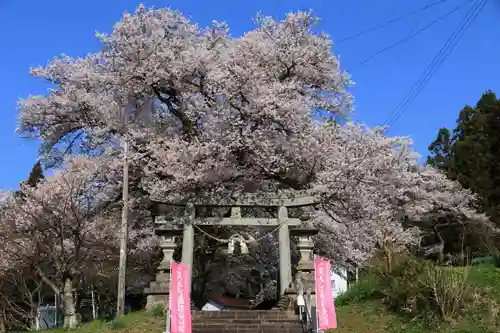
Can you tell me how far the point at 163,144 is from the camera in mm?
21703

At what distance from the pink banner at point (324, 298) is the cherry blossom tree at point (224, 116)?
581 centimetres

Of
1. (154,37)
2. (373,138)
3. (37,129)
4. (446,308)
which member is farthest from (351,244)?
(37,129)

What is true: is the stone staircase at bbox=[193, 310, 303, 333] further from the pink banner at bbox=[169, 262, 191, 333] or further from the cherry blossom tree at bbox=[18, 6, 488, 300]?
the cherry blossom tree at bbox=[18, 6, 488, 300]

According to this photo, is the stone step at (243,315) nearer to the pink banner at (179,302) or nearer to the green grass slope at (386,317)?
the green grass slope at (386,317)

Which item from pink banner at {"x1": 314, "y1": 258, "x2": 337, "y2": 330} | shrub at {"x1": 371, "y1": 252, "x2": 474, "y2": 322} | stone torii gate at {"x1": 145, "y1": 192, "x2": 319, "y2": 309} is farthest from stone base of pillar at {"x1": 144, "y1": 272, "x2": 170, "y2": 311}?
shrub at {"x1": 371, "y1": 252, "x2": 474, "y2": 322}

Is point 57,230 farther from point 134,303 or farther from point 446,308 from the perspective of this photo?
point 134,303

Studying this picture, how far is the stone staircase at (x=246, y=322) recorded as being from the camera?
48.7 feet

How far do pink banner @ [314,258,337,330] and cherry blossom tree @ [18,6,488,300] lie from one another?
581 centimetres

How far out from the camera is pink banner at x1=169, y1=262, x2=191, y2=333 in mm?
13336

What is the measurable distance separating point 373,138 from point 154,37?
10691mm

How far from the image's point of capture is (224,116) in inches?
824

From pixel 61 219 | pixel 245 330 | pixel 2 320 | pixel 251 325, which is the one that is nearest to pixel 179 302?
pixel 245 330

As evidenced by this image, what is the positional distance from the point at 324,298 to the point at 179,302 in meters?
3.59

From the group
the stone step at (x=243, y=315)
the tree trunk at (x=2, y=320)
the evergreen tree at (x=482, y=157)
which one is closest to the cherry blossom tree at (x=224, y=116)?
the stone step at (x=243, y=315)
